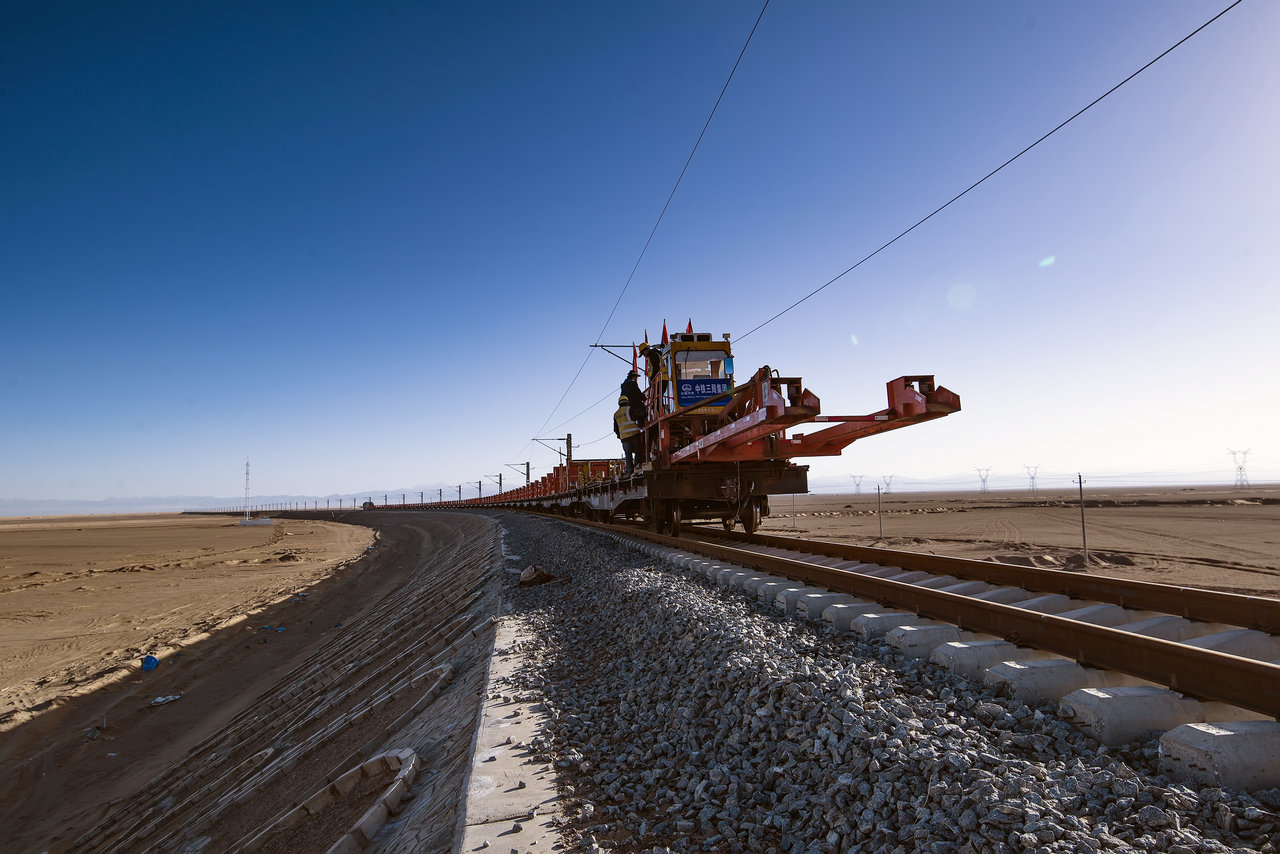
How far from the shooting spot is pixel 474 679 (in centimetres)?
554

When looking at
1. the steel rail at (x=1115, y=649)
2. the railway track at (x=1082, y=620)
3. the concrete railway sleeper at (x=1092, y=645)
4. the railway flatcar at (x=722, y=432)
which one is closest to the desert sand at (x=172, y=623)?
the railway flatcar at (x=722, y=432)

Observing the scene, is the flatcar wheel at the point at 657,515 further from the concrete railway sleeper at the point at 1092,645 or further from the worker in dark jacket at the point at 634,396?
the concrete railway sleeper at the point at 1092,645

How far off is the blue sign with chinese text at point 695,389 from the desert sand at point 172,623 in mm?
8648

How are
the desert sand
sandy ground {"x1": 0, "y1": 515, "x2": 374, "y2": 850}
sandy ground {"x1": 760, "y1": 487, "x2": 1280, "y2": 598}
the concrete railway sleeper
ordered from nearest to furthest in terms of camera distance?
the concrete railway sleeper, sandy ground {"x1": 0, "y1": 515, "x2": 374, "y2": 850}, the desert sand, sandy ground {"x1": 760, "y1": 487, "x2": 1280, "y2": 598}

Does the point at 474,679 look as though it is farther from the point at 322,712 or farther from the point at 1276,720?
the point at 1276,720

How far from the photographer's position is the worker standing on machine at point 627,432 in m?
13.6

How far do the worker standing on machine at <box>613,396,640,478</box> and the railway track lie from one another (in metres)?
6.87

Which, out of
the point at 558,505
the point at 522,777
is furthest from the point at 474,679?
the point at 558,505

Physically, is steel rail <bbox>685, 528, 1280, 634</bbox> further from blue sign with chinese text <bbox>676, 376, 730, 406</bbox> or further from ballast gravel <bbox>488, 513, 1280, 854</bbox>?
blue sign with chinese text <bbox>676, 376, 730, 406</bbox>

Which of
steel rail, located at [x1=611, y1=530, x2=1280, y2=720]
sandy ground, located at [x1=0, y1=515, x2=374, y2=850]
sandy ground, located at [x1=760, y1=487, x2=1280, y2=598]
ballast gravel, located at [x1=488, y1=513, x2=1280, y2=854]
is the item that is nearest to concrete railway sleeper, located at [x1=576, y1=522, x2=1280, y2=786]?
steel rail, located at [x1=611, y1=530, x2=1280, y2=720]

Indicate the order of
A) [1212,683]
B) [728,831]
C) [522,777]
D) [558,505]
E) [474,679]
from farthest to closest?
[558,505] < [474,679] < [522,777] < [1212,683] < [728,831]

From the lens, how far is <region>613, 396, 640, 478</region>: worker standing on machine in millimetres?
13609

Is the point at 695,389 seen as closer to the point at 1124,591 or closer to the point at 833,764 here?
the point at 1124,591

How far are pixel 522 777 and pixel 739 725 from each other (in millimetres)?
1187
